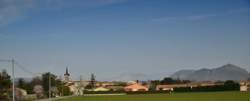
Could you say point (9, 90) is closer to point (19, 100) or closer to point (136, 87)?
point (19, 100)

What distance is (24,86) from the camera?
109 metres

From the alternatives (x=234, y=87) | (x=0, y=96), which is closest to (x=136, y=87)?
(x=234, y=87)

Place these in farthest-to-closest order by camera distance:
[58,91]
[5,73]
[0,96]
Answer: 1. [58,91]
2. [5,73]
3. [0,96]

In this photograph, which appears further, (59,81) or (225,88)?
(59,81)

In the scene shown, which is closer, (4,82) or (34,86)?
(4,82)

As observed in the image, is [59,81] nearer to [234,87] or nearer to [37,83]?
[37,83]

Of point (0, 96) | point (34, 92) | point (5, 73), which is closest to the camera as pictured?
point (0, 96)

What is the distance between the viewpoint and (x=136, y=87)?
170 metres

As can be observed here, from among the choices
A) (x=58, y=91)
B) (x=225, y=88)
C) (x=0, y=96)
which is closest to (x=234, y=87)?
(x=225, y=88)

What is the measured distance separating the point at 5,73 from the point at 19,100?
11238 mm

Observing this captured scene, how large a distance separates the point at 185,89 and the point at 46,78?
34.6 m

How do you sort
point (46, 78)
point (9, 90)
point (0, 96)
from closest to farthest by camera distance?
1. point (0, 96)
2. point (9, 90)
3. point (46, 78)

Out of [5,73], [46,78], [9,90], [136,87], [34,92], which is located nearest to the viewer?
[9,90]

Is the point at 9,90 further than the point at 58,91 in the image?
No
